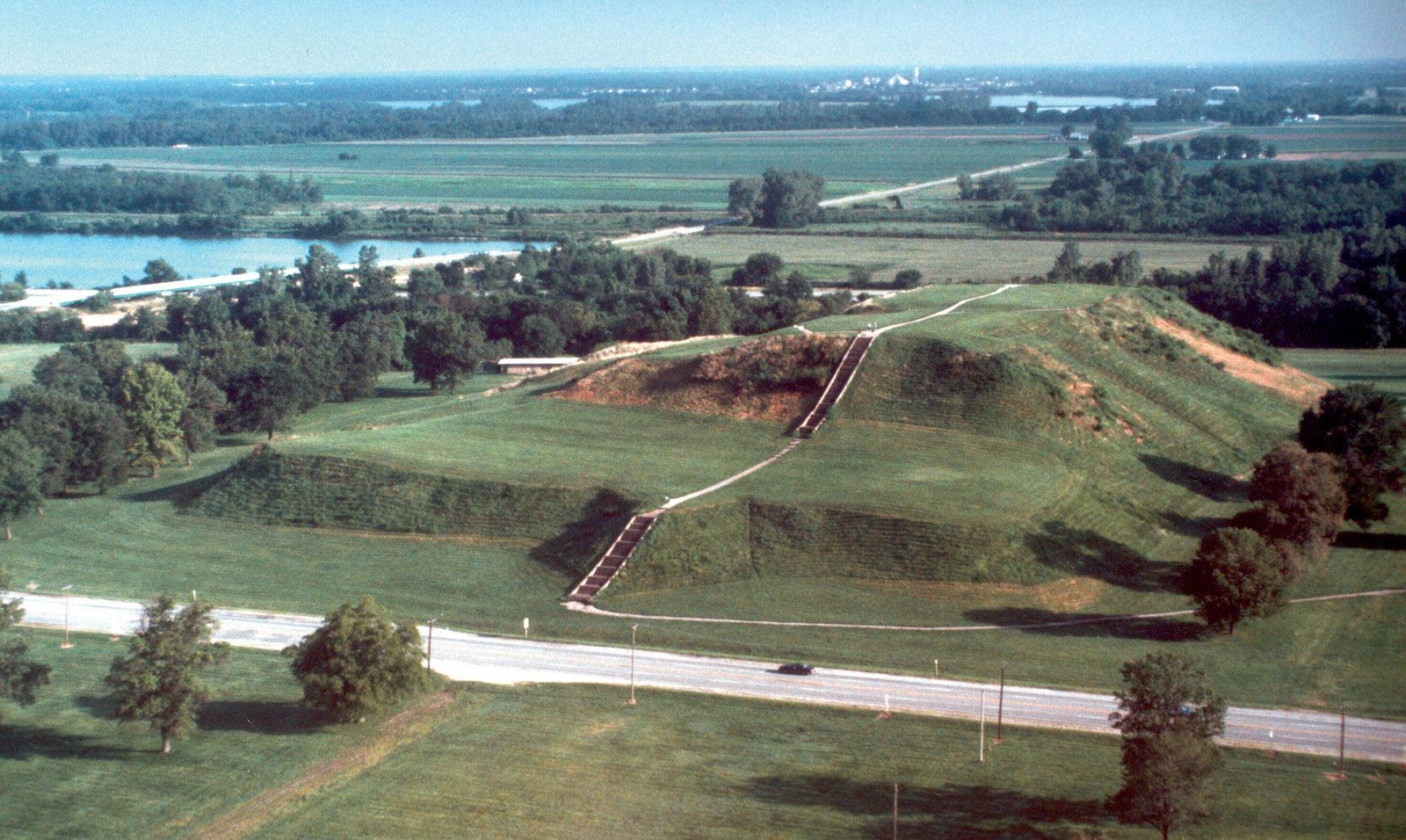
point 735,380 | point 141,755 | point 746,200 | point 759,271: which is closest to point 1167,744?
point 141,755

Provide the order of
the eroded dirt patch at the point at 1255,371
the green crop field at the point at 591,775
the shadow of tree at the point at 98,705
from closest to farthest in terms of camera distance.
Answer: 1. the green crop field at the point at 591,775
2. the shadow of tree at the point at 98,705
3. the eroded dirt patch at the point at 1255,371

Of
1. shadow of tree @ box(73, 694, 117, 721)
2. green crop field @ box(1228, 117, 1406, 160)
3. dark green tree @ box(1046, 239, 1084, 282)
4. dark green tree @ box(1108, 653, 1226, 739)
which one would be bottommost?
shadow of tree @ box(73, 694, 117, 721)

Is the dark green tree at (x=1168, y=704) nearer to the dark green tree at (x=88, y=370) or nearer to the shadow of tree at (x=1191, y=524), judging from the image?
the shadow of tree at (x=1191, y=524)

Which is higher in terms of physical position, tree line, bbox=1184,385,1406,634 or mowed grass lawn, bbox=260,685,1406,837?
tree line, bbox=1184,385,1406,634

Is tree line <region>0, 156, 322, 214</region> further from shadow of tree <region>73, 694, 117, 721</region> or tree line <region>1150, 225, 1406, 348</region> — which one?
shadow of tree <region>73, 694, 117, 721</region>

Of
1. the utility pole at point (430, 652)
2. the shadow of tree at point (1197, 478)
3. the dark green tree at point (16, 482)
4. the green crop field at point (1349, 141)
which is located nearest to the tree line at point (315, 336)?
the dark green tree at point (16, 482)

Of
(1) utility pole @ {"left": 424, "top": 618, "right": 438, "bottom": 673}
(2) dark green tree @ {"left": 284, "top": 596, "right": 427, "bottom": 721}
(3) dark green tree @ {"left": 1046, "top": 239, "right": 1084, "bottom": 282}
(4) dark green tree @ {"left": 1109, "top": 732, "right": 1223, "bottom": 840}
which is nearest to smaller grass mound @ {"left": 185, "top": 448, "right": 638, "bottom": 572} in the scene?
(1) utility pole @ {"left": 424, "top": 618, "right": 438, "bottom": 673}
